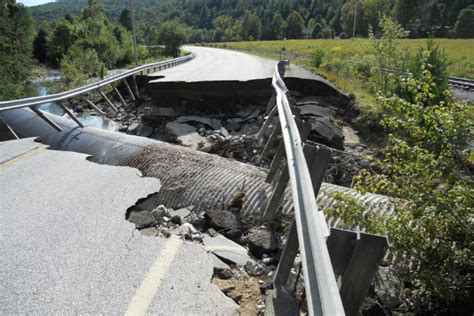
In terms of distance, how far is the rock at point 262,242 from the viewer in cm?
435

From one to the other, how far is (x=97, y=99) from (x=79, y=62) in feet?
44.8

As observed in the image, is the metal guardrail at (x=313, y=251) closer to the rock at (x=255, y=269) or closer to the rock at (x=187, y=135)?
the rock at (x=255, y=269)

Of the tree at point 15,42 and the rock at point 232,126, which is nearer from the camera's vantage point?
the rock at point 232,126

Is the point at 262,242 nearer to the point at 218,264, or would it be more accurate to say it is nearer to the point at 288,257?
the point at 218,264

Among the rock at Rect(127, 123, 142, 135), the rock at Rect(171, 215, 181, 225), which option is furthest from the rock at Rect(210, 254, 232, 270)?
the rock at Rect(127, 123, 142, 135)

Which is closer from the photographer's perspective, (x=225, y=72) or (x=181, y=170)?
(x=181, y=170)

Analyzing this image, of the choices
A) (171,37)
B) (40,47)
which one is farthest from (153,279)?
(40,47)

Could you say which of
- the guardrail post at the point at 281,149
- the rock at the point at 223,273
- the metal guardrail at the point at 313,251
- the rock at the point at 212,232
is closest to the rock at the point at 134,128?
the guardrail post at the point at 281,149

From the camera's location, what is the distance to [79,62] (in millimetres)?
31094

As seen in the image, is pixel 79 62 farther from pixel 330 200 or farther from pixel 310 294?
pixel 310 294

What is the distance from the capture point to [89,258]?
363 centimetres

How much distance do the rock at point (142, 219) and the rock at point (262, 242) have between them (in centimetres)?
124

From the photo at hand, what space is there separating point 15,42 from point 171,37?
783 inches

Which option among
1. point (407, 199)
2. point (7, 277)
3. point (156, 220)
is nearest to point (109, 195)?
point (156, 220)
